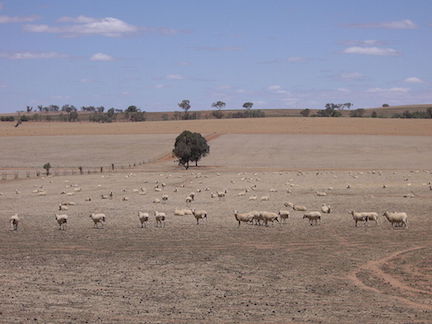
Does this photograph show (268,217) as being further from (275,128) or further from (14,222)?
(275,128)

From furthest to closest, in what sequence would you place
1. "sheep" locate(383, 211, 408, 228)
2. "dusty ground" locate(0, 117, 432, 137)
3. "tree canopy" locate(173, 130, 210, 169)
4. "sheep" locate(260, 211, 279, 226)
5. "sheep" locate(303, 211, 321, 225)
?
"dusty ground" locate(0, 117, 432, 137) < "tree canopy" locate(173, 130, 210, 169) < "sheep" locate(303, 211, 321, 225) < "sheep" locate(260, 211, 279, 226) < "sheep" locate(383, 211, 408, 228)

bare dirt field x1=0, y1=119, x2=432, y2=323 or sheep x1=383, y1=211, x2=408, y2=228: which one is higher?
sheep x1=383, y1=211, x2=408, y2=228

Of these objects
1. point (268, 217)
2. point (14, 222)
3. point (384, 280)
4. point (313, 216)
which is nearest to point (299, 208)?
point (313, 216)

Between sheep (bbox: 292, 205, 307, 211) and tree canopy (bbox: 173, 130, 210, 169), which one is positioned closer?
sheep (bbox: 292, 205, 307, 211)

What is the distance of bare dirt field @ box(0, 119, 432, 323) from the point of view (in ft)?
60.0

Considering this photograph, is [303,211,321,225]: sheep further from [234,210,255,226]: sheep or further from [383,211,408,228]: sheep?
[383,211,408,228]: sheep

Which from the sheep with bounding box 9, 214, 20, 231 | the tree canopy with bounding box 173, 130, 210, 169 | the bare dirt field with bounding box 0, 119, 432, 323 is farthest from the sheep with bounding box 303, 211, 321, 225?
the tree canopy with bounding box 173, 130, 210, 169

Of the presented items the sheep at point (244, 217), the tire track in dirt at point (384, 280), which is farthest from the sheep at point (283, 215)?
the tire track in dirt at point (384, 280)

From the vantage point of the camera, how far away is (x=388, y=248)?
2833cm

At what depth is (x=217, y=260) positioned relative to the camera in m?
25.7

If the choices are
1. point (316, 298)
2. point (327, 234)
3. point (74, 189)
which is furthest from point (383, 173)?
point (316, 298)

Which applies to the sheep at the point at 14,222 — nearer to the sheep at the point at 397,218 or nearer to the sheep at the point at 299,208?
the sheep at the point at 299,208

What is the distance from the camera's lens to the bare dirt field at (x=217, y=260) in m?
18.3

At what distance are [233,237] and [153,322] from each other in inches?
566
